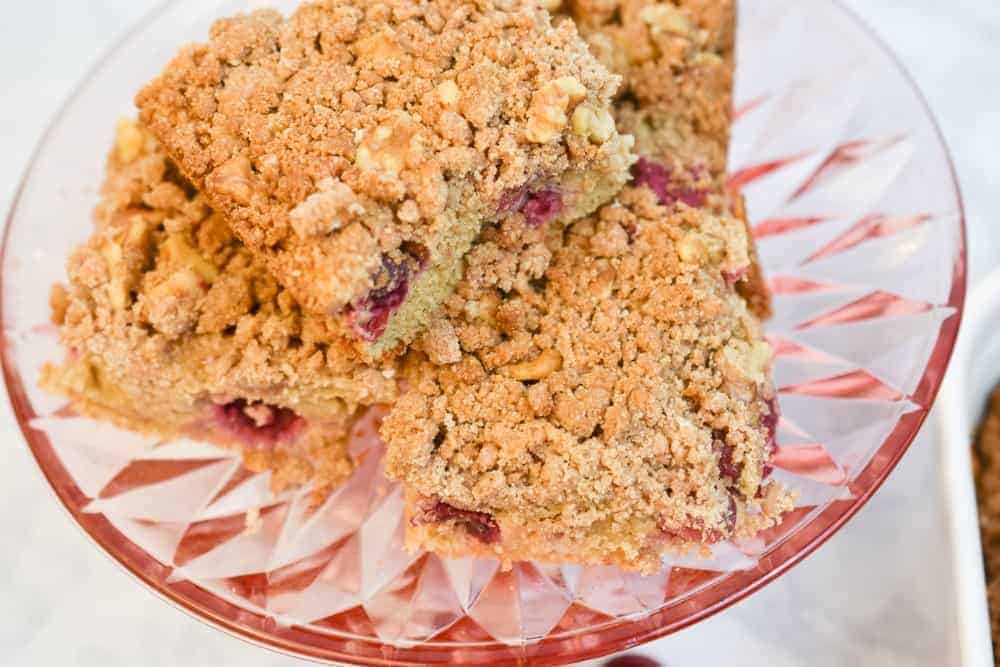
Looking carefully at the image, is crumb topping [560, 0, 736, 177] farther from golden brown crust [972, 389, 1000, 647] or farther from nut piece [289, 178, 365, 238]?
golden brown crust [972, 389, 1000, 647]

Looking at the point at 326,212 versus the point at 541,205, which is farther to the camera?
the point at 541,205

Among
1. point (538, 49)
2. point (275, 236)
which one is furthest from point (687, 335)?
point (275, 236)

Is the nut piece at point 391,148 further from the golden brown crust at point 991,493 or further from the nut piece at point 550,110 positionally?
the golden brown crust at point 991,493

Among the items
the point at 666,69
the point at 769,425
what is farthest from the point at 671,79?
the point at 769,425

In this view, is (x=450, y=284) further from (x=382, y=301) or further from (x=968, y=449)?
(x=968, y=449)

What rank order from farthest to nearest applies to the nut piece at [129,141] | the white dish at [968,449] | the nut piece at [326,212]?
the nut piece at [129,141], the white dish at [968,449], the nut piece at [326,212]

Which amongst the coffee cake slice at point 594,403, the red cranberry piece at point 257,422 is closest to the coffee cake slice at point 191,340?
the red cranberry piece at point 257,422

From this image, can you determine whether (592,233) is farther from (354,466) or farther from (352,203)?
(354,466)
